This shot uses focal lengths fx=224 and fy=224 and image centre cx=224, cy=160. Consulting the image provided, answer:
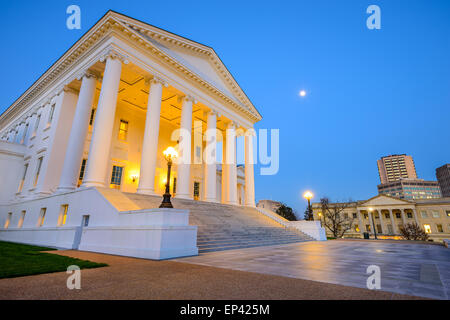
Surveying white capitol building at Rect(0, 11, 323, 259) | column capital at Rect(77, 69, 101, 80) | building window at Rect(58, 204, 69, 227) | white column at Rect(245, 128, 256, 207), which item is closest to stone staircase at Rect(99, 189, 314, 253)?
white capitol building at Rect(0, 11, 323, 259)

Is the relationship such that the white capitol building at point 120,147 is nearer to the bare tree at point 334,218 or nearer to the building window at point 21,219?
the building window at point 21,219

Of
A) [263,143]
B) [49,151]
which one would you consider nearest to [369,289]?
[49,151]

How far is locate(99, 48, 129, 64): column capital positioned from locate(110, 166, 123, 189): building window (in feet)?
33.2

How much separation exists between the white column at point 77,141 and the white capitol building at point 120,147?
0.22 ft

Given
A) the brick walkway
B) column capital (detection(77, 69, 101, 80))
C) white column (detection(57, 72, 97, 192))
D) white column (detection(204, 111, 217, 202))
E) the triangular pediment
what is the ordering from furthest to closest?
the triangular pediment
white column (detection(204, 111, 217, 202))
column capital (detection(77, 69, 101, 80))
white column (detection(57, 72, 97, 192))
the brick walkway

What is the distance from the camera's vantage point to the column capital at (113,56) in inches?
563

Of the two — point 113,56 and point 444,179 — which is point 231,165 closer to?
point 113,56

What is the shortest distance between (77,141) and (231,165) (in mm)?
13577

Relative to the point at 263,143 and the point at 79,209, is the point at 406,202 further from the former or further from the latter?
the point at 79,209

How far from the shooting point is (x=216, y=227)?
1271cm

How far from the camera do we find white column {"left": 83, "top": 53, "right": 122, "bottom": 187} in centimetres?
1290

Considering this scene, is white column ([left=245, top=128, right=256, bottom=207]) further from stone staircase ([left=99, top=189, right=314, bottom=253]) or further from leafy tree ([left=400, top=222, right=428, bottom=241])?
leafy tree ([left=400, top=222, right=428, bottom=241])

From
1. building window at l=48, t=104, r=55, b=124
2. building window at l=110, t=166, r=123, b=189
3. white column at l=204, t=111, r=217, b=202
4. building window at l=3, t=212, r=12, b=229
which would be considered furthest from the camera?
building window at l=110, t=166, r=123, b=189

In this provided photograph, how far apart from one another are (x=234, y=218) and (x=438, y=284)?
12.5 meters
